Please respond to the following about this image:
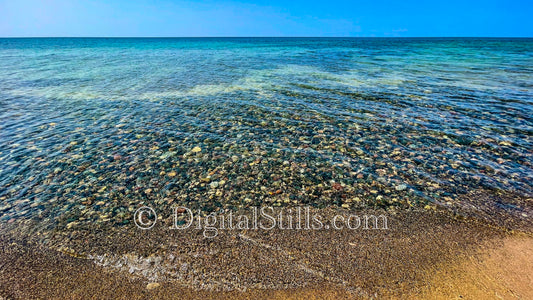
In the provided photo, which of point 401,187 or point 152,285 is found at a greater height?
point 401,187

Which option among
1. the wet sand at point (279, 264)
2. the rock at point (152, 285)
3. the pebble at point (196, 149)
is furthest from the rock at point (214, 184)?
the rock at point (152, 285)

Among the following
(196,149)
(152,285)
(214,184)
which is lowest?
(152,285)

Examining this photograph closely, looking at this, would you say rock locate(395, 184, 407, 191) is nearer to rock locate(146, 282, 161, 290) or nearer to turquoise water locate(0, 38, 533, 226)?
turquoise water locate(0, 38, 533, 226)

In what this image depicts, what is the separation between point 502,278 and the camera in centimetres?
390

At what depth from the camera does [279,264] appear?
423 centimetres

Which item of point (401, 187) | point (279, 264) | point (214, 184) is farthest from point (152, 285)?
point (401, 187)

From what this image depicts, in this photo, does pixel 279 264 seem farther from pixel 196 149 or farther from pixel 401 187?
pixel 196 149

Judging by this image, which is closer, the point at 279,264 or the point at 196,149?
the point at 279,264

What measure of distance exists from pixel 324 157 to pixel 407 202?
2.60 m

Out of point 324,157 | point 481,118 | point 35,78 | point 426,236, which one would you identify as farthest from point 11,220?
point 35,78

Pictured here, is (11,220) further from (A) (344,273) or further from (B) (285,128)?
(B) (285,128)

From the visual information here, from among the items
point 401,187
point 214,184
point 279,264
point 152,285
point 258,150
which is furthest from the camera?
point 258,150

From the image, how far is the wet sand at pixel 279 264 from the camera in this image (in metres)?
3.79

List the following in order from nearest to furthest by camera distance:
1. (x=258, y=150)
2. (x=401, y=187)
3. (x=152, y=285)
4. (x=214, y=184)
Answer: (x=152, y=285) < (x=401, y=187) < (x=214, y=184) < (x=258, y=150)
